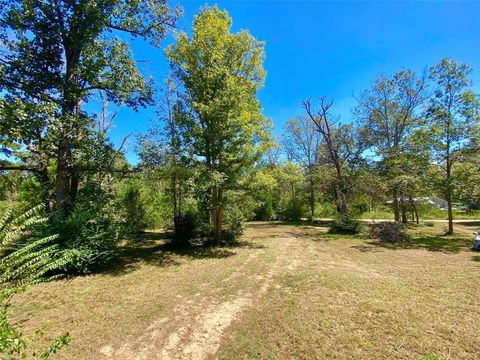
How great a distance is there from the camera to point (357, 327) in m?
3.97

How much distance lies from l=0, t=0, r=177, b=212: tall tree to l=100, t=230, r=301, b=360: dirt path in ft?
18.7

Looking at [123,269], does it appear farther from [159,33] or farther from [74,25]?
[159,33]

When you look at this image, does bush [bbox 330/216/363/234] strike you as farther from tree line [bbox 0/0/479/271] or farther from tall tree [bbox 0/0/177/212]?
tall tree [bbox 0/0/177/212]

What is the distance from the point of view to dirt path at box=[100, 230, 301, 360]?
347cm

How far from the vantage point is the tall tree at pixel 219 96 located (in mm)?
9227

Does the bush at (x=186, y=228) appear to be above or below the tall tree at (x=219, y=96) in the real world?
below

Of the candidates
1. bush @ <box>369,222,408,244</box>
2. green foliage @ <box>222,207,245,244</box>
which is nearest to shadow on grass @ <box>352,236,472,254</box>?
bush @ <box>369,222,408,244</box>

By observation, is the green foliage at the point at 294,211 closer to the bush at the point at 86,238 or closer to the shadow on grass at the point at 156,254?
the shadow on grass at the point at 156,254

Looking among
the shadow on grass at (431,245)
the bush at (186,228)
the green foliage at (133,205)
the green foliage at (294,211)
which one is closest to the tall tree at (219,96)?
the bush at (186,228)

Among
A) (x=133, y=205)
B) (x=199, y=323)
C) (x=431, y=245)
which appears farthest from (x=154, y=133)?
(x=431, y=245)

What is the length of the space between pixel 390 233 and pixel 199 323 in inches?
447

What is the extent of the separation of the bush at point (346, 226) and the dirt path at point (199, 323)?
941cm

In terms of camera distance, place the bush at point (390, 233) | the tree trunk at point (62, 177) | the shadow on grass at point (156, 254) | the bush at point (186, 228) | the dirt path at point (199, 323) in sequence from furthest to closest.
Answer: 1. the bush at point (390, 233)
2. the bush at point (186, 228)
3. the tree trunk at point (62, 177)
4. the shadow on grass at point (156, 254)
5. the dirt path at point (199, 323)

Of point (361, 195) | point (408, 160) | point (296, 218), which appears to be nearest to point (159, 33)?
point (408, 160)
